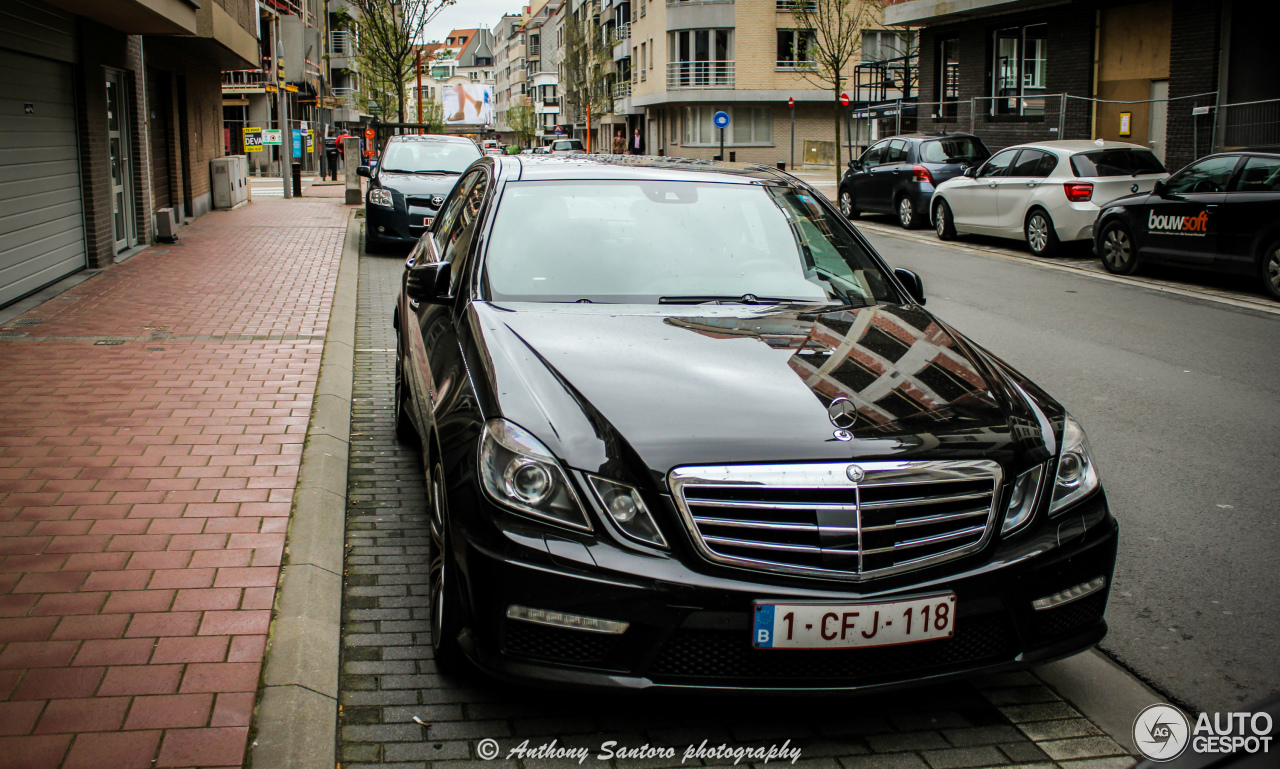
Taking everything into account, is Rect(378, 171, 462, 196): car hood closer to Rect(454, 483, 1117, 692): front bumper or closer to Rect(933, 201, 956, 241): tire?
Rect(933, 201, 956, 241): tire

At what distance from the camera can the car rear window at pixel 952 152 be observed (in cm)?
2105

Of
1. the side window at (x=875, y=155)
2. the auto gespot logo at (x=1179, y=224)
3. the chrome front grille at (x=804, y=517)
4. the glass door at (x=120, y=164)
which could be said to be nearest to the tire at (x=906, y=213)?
the side window at (x=875, y=155)

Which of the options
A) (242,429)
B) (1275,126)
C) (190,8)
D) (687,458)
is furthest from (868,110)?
(687,458)

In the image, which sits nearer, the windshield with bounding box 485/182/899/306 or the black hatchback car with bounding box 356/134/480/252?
the windshield with bounding box 485/182/899/306

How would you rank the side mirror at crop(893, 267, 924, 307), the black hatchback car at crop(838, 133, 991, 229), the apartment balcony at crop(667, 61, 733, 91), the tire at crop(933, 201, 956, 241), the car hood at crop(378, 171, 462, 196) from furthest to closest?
the apartment balcony at crop(667, 61, 733, 91), the black hatchback car at crop(838, 133, 991, 229), the tire at crop(933, 201, 956, 241), the car hood at crop(378, 171, 462, 196), the side mirror at crop(893, 267, 924, 307)

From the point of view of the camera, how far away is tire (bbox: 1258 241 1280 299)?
1191 centimetres

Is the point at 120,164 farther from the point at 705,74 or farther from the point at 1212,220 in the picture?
the point at 705,74

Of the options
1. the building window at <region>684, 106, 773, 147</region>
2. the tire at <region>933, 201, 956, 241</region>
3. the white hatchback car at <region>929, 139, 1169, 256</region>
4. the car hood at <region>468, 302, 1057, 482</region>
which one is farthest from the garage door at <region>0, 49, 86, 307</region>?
the building window at <region>684, 106, 773, 147</region>

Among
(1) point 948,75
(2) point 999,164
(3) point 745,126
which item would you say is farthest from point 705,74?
(2) point 999,164

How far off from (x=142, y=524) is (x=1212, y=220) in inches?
465

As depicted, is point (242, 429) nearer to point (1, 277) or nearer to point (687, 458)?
point (687, 458)

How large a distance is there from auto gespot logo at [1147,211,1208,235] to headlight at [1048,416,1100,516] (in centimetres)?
1080

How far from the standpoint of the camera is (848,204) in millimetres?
23922

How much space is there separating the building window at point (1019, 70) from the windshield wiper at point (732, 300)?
24.3m
